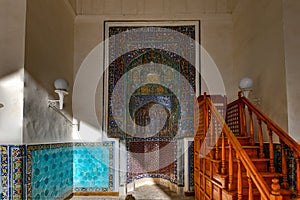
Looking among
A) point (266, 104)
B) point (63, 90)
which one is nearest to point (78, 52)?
point (63, 90)

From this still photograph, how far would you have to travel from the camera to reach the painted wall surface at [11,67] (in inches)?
134

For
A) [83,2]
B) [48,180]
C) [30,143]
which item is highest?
[83,2]

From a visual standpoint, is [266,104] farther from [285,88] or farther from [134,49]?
[134,49]

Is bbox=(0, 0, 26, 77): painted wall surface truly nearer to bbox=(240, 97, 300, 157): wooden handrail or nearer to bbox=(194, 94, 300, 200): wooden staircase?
bbox=(194, 94, 300, 200): wooden staircase

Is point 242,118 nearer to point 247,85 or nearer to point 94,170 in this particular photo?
point 247,85

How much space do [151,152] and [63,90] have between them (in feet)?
8.59

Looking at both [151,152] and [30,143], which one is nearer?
[30,143]

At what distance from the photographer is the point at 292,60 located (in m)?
3.50

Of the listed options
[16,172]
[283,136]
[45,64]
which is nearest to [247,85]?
[283,136]

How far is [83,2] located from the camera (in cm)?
599

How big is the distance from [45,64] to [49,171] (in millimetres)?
1633

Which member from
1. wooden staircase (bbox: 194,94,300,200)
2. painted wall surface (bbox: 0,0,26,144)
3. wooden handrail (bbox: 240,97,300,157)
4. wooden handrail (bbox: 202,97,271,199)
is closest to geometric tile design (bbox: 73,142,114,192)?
wooden staircase (bbox: 194,94,300,200)

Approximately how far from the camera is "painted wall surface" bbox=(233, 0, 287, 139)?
12.0 ft

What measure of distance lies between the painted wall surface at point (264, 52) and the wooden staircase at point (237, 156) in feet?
0.97
